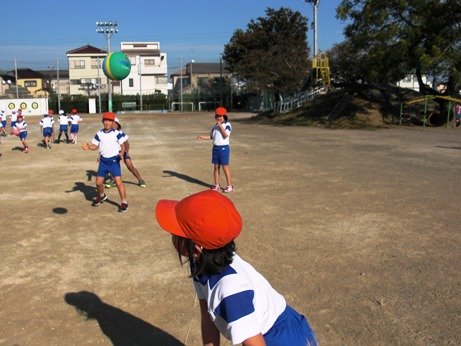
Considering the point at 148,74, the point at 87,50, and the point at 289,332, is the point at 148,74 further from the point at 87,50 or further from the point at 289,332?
the point at 289,332

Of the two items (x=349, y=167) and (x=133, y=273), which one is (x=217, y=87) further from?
(x=133, y=273)

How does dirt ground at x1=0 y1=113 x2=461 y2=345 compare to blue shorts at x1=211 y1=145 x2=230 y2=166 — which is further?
blue shorts at x1=211 y1=145 x2=230 y2=166

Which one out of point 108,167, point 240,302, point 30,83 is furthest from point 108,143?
point 30,83

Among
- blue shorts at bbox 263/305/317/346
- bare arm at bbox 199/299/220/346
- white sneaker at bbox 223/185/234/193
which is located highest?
blue shorts at bbox 263/305/317/346

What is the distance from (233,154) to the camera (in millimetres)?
15117

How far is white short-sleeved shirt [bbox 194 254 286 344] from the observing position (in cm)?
180

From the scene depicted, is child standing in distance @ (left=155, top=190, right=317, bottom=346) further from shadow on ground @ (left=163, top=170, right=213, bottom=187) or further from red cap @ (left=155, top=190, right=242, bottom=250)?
shadow on ground @ (left=163, top=170, right=213, bottom=187)

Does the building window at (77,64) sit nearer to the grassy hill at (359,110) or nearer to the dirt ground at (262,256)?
the grassy hill at (359,110)

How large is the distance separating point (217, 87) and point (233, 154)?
5381cm

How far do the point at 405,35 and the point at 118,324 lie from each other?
2522 centimetres

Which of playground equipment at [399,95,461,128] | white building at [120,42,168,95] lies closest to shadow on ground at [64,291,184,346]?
playground equipment at [399,95,461,128]

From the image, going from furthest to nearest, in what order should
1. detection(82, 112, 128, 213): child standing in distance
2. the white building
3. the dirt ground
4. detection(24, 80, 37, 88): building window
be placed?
detection(24, 80, 37, 88): building window
the white building
detection(82, 112, 128, 213): child standing in distance
the dirt ground

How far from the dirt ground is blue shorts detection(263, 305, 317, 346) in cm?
154

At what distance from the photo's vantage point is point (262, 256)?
5293 mm
